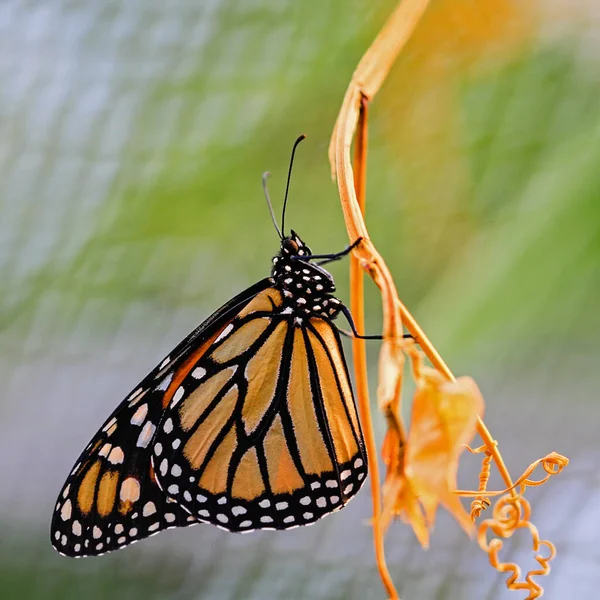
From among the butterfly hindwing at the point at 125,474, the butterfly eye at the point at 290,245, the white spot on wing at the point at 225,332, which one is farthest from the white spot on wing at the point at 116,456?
the butterfly eye at the point at 290,245

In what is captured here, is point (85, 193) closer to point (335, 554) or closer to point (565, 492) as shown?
point (335, 554)

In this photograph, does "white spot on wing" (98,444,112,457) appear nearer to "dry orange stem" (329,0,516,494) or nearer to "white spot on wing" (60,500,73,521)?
"white spot on wing" (60,500,73,521)

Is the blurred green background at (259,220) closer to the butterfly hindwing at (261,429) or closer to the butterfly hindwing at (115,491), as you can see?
the butterfly hindwing at (261,429)

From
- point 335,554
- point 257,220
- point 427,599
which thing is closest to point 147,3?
point 257,220

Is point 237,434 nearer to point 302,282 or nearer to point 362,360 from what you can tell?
point 302,282

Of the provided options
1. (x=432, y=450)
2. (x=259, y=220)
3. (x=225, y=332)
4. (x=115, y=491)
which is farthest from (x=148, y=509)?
(x=259, y=220)

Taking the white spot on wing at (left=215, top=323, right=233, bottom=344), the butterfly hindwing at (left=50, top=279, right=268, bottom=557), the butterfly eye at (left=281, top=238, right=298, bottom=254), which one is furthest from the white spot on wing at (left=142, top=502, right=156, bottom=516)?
the butterfly eye at (left=281, top=238, right=298, bottom=254)
